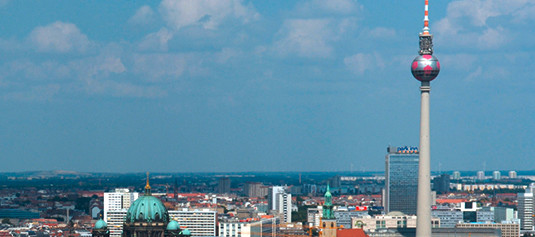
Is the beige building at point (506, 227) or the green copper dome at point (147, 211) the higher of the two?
the green copper dome at point (147, 211)

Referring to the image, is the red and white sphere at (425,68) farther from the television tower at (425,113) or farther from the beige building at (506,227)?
the beige building at (506,227)

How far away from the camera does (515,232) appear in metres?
193

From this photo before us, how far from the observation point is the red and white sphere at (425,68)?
118875 mm

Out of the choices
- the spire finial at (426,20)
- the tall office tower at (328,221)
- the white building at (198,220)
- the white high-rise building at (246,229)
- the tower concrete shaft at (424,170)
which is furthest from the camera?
the white building at (198,220)

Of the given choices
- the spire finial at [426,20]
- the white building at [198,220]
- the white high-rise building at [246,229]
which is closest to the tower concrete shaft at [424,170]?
the spire finial at [426,20]

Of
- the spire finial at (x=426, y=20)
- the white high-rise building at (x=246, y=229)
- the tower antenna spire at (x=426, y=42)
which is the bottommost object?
the white high-rise building at (x=246, y=229)

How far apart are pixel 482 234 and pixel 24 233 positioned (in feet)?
189

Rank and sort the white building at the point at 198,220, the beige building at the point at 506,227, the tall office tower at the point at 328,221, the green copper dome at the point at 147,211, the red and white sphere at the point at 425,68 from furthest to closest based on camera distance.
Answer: the beige building at the point at 506,227 → the white building at the point at 198,220 → the tall office tower at the point at 328,221 → the red and white sphere at the point at 425,68 → the green copper dome at the point at 147,211

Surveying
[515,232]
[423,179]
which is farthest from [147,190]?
[515,232]

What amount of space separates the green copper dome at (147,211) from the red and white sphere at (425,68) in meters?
24.7

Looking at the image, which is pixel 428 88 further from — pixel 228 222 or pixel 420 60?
pixel 228 222

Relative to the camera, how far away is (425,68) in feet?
390

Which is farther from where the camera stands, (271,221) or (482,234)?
(271,221)

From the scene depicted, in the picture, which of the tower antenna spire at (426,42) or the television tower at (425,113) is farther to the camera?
the tower antenna spire at (426,42)
